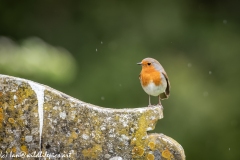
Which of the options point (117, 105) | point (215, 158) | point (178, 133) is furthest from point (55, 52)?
point (215, 158)

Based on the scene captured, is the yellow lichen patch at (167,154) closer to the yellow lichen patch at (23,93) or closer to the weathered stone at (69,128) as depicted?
the weathered stone at (69,128)

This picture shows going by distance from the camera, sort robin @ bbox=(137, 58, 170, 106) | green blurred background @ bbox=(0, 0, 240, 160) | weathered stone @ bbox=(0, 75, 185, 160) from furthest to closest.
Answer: green blurred background @ bbox=(0, 0, 240, 160) → robin @ bbox=(137, 58, 170, 106) → weathered stone @ bbox=(0, 75, 185, 160)

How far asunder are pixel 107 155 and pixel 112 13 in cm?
717

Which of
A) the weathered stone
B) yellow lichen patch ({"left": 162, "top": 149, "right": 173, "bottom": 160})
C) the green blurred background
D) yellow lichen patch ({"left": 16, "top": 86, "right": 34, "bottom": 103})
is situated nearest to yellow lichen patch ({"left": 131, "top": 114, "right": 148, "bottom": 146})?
the weathered stone

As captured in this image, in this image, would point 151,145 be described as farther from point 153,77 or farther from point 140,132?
point 153,77

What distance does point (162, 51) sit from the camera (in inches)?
396

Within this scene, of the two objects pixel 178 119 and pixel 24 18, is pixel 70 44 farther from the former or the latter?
pixel 178 119

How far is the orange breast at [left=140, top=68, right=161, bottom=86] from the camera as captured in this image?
4.89 m

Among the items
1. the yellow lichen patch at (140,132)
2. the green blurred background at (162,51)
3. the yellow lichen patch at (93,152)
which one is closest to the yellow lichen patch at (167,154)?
the yellow lichen patch at (140,132)

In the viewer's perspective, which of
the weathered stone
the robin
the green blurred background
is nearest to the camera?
the weathered stone

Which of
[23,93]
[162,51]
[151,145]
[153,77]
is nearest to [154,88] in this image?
[153,77]

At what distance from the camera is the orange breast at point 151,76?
4891mm

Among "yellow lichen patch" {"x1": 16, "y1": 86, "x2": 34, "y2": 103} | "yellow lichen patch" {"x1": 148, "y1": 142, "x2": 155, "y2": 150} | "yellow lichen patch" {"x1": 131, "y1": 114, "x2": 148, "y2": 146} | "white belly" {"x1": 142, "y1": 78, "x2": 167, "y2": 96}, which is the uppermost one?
"white belly" {"x1": 142, "y1": 78, "x2": 167, "y2": 96}

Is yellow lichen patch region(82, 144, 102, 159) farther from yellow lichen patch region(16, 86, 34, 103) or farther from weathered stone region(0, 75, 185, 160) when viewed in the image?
yellow lichen patch region(16, 86, 34, 103)
